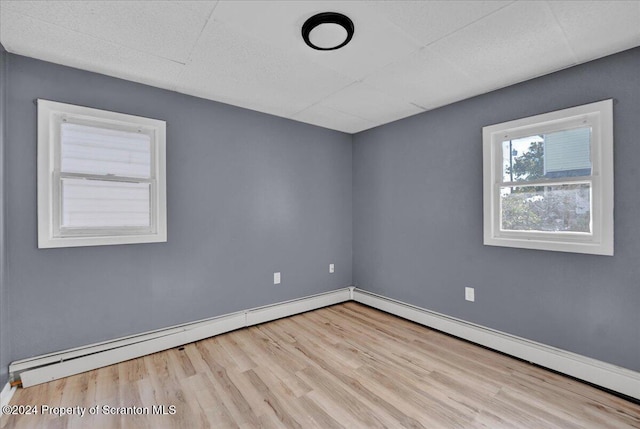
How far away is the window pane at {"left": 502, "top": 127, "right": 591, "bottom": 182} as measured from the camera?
7.31 ft

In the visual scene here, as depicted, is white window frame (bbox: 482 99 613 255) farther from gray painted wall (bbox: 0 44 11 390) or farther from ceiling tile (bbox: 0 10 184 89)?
gray painted wall (bbox: 0 44 11 390)

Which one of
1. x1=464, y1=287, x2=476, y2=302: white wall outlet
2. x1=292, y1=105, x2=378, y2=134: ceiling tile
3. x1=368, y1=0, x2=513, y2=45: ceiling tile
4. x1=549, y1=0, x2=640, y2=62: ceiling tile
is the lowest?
x1=464, y1=287, x2=476, y2=302: white wall outlet

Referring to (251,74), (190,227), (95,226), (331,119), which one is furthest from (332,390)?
(331,119)

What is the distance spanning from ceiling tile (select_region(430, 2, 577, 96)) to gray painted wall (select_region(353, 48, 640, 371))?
25cm

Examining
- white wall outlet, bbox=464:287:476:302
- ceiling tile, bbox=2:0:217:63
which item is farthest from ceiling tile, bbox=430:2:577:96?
white wall outlet, bbox=464:287:476:302

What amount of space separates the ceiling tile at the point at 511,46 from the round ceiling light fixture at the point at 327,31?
646mm

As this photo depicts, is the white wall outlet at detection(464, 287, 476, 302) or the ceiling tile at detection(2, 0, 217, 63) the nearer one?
the ceiling tile at detection(2, 0, 217, 63)

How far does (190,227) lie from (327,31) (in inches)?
83.6

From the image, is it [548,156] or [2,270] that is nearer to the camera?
[2,270]

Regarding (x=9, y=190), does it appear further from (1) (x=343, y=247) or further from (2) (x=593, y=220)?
(2) (x=593, y=220)

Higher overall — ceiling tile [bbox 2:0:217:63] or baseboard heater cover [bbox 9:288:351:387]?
ceiling tile [bbox 2:0:217:63]

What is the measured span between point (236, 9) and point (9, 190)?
6.80 feet

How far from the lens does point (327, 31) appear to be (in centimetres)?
179

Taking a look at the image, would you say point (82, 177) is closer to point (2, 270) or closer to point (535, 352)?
point (2, 270)
